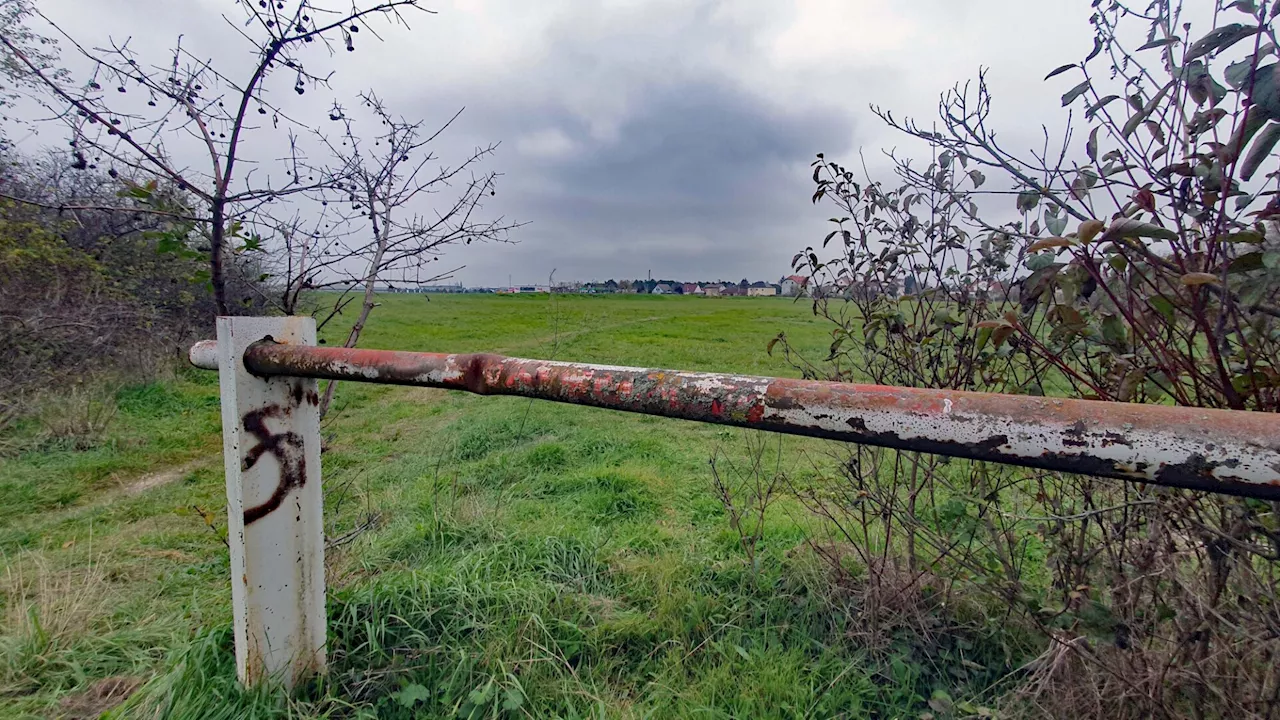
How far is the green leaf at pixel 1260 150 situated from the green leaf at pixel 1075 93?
1.27 ft

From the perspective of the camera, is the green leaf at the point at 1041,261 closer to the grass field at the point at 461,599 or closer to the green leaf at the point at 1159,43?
the green leaf at the point at 1159,43

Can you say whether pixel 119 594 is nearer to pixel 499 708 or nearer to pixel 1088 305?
pixel 499 708

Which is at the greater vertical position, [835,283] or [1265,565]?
[835,283]

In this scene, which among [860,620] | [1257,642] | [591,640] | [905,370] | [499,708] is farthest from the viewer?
[905,370]

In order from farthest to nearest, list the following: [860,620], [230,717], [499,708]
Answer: [860,620] → [499,708] → [230,717]

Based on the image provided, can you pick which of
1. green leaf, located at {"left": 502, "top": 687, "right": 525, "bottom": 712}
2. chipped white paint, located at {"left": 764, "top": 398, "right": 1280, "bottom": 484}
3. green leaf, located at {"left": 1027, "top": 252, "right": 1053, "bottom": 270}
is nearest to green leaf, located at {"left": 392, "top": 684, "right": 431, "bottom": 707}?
green leaf, located at {"left": 502, "top": 687, "right": 525, "bottom": 712}

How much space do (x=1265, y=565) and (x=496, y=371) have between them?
2.13 m

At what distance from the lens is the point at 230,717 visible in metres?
1.53

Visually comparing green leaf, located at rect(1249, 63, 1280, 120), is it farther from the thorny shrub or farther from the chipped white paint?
the chipped white paint

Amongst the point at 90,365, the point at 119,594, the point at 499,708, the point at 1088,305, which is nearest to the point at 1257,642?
the point at 1088,305

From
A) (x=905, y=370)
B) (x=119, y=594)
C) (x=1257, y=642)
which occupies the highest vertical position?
(x=905, y=370)

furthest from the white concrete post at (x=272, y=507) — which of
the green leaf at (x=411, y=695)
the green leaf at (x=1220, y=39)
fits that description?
the green leaf at (x=1220, y=39)

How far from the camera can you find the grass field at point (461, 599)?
5.87ft

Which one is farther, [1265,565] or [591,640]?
[591,640]
